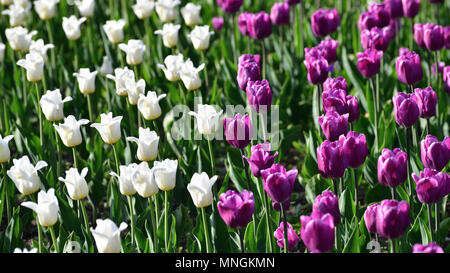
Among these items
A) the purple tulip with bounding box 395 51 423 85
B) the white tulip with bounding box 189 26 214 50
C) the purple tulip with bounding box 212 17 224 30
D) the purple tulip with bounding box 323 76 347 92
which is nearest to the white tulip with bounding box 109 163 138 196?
the purple tulip with bounding box 323 76 347 92

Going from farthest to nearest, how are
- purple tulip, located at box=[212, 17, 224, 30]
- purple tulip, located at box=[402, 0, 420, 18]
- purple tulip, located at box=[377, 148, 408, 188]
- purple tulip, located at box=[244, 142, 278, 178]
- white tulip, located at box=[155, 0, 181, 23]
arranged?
purple tulip, located at box=[212, 17, 224, 30] < white tulip, located at box=[155, 0, 181, 23] < purple tulip, located at box=[402, 0, 420, 18] < purple tulip, located at box=[244, 142, 278, 178] < purple tulip, located at box=[377, 148, 408, 188]

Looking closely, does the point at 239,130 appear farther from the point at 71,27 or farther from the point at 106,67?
the point at 71,27

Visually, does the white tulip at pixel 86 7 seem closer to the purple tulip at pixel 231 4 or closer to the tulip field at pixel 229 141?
the tulip field at pixel 229 141

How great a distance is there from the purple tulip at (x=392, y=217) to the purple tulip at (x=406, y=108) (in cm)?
69

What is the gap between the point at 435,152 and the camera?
246 centimetres

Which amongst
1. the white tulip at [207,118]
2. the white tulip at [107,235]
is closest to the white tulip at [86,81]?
the white tulip at [207,118]

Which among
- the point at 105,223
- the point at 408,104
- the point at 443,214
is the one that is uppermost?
the point at 408,104

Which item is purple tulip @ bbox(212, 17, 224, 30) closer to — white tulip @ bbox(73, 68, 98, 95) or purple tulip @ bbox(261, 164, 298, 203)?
white tulip @ bbox(73, 68, 98, 95)

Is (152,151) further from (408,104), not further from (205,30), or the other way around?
(205,30)

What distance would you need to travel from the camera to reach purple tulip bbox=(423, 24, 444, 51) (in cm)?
347

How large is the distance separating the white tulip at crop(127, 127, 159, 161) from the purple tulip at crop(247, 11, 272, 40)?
1.47 meters
